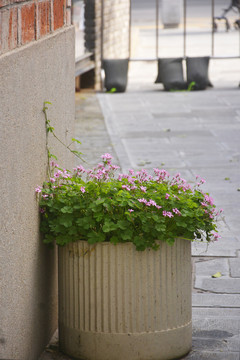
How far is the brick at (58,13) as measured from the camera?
12.0ft

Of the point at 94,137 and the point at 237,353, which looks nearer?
the point at 237,353

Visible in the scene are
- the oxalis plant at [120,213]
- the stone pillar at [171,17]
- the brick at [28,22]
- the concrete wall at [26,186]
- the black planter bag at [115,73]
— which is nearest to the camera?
the concrete wall at [26,186]

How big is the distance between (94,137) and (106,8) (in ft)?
17.8

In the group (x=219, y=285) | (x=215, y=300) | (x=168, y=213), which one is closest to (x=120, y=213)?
(x=168, y=213)

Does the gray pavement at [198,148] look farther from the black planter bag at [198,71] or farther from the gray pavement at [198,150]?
the black planter bag at [198,71]

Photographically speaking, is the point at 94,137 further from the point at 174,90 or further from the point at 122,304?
the point at 122,304

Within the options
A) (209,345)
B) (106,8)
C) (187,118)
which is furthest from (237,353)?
(106,8)

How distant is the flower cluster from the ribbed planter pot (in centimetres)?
6

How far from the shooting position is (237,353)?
3535 mm

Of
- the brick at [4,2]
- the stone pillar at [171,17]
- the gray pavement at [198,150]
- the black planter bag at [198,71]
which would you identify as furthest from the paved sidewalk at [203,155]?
the stone pillar at [171,17]

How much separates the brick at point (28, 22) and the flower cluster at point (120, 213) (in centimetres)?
68

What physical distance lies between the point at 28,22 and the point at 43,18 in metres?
0.31

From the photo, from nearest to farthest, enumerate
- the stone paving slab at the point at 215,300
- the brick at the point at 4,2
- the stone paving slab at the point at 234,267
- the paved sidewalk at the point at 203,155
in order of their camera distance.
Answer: the brick at the point at 4,2 < the paved sidewalk at the point at 203,155 < the stone paving slab at the point at 215,300 < the stone paving slab at the point at 234,267

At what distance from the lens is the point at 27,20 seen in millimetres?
3100
